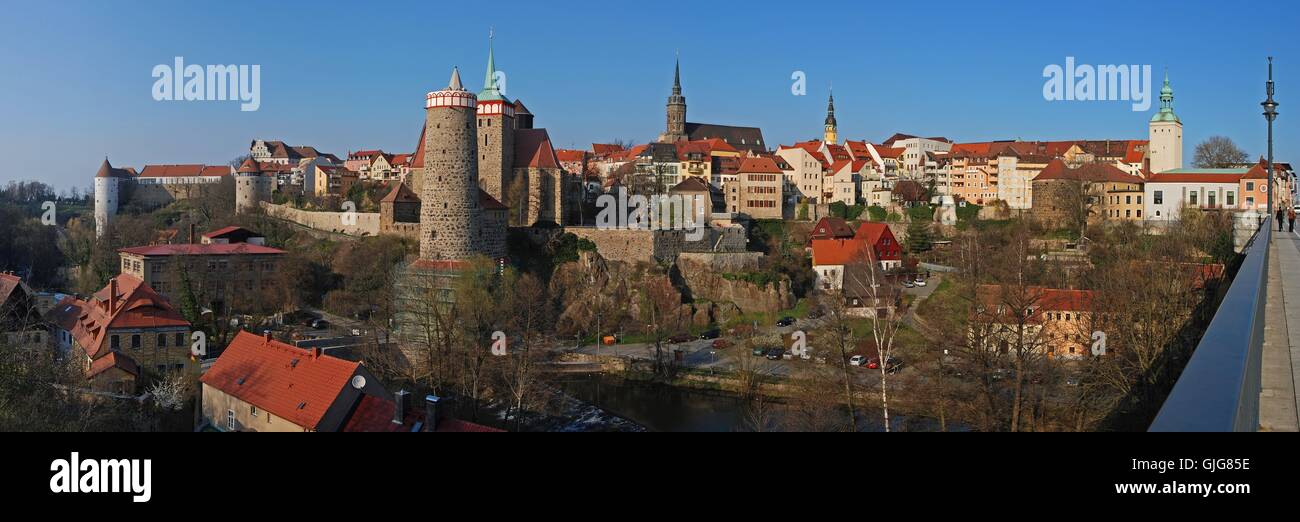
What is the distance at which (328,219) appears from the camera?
35.4 m

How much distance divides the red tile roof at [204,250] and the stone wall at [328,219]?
380cm

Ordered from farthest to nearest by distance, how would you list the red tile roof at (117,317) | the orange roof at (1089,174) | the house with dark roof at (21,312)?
the orange roof at (1089,174), the red tile roof at (117,317), the house with dark roof at (21,312)

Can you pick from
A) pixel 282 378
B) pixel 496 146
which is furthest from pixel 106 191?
pixel 282 378

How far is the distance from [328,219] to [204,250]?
6.93m

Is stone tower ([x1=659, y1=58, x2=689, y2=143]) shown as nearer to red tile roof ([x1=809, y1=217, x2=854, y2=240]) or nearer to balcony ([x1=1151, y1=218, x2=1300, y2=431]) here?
red tile roof ([x1=809, y1=217, x2=854, y2=240])

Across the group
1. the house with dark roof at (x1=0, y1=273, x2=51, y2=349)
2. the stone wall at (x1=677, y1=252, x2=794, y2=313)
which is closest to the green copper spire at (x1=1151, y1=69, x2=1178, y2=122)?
the stone wall at (x1=677, y1=252, x2=794, y2=313)

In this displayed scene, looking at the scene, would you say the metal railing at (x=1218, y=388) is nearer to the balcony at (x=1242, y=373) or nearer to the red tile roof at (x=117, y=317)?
the balcony at (x=1242, y=373)

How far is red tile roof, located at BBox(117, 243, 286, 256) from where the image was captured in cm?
2800

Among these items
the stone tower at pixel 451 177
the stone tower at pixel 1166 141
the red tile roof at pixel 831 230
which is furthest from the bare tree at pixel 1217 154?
the stone tower at pixel 451 177

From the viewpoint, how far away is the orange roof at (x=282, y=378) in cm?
1387
